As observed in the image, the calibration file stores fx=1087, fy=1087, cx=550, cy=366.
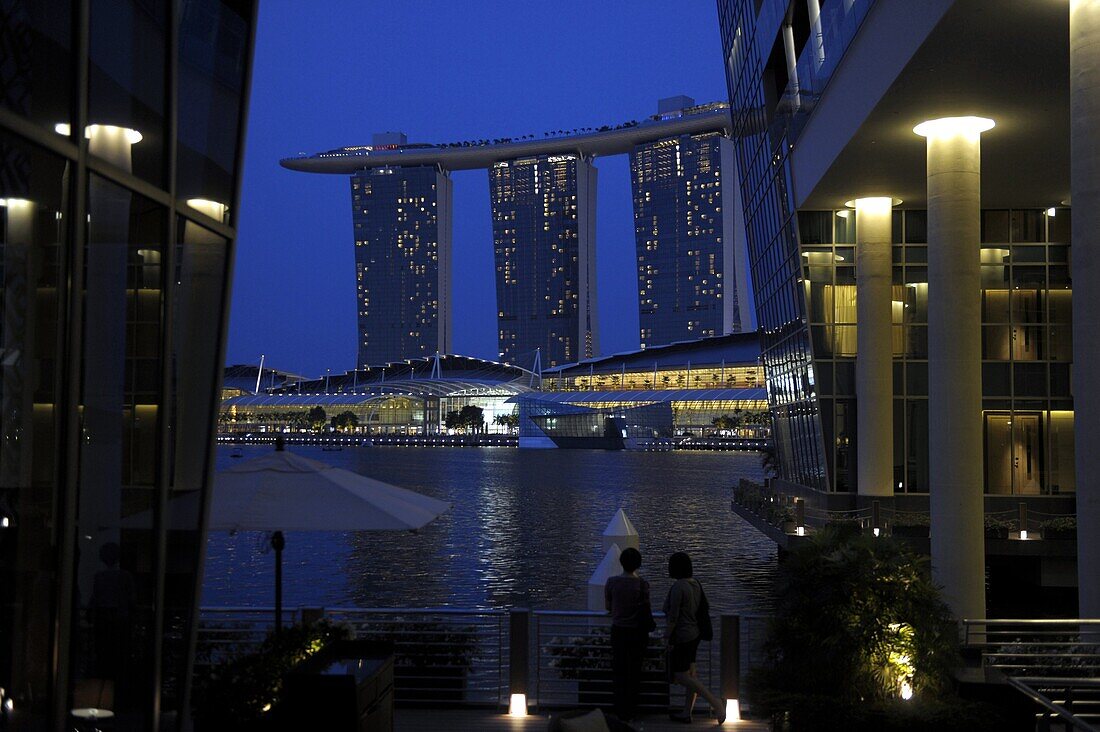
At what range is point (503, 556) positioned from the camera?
28.4 metres

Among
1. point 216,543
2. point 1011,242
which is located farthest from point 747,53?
point 216,543

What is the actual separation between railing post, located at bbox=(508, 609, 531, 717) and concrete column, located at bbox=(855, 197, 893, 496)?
17.2 metres

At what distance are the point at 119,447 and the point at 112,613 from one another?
0.66 meters

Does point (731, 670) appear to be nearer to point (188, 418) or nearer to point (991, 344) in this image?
point (188, 418)

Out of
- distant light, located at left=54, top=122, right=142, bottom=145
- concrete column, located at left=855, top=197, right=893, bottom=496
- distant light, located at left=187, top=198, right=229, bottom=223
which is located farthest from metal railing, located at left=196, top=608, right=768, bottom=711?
concrete column, located at left=855, top=197, right=893, bottom=496

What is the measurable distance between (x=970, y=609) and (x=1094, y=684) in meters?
7.14

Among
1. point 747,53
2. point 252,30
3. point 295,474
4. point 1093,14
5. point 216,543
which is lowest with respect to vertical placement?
point 216,543

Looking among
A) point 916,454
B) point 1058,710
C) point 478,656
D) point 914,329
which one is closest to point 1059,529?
point 916,454

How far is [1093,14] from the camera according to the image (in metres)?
10.5

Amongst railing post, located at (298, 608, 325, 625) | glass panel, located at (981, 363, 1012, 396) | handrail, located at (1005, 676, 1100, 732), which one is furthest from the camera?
glass panel, located at (981, 363, 1012, 396)

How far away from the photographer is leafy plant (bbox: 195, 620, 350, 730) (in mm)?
6473

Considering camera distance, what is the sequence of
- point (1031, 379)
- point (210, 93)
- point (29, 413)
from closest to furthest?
1. point (29, 413)
2. point (210, 93)
3. point (1031, 379)

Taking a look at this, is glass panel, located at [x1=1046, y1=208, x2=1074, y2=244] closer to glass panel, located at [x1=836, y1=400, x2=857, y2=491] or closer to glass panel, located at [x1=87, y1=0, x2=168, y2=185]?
glass panel, located at [x1=836, y1=400, x2=857, y2=491]

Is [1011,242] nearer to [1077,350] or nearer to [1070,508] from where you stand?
[1070,508]
